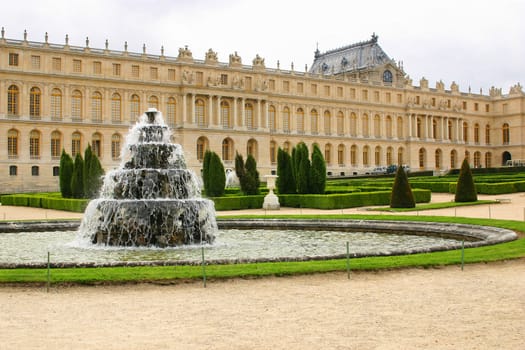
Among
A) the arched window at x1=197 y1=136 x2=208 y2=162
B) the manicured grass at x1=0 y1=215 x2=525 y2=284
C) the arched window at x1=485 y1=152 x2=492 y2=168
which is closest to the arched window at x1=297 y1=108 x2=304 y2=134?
the arched window at x1=197 y1=136 x2=208 y2=162

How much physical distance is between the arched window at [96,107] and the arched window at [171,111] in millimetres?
6095

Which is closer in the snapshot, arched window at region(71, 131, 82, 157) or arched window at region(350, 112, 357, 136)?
arched window at region(71, 131, 82, 157)

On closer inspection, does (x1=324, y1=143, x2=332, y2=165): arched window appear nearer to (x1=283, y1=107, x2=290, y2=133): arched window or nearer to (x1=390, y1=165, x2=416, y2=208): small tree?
(x1=283, y1=107, x2=290, y2=133): arched window

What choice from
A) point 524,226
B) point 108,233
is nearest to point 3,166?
point 108,233

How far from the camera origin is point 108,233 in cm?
1441

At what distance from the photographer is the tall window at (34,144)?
49594mm

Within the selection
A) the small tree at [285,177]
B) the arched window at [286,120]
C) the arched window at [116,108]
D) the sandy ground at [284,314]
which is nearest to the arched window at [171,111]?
the arched window at [116,108]

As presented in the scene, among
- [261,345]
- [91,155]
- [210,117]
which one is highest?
[210,117]

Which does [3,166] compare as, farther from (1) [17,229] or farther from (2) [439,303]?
(2) [439,303]

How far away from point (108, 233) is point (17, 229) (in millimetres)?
4767

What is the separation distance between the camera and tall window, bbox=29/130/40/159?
4959 centimetres

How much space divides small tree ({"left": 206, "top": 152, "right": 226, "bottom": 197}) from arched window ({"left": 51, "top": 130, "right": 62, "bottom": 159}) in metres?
25.0

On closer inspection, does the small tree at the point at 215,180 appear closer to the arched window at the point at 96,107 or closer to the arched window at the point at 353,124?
the arched window at the point at 96,107

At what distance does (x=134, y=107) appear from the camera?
54.3 m
